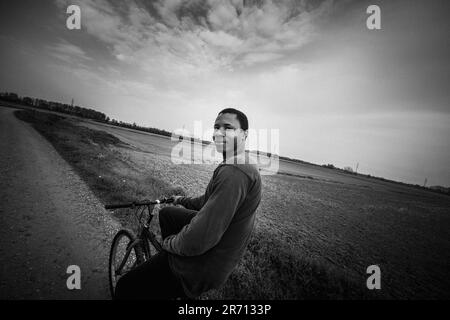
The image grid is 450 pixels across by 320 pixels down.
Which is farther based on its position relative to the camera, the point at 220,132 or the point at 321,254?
the point at 321,254

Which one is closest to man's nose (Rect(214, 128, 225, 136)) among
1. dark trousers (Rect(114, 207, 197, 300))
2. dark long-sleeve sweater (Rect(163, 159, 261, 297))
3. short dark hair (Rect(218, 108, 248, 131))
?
short dark hair (Rect(218, 108, 248, 131))

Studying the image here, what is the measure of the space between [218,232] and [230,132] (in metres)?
0.99

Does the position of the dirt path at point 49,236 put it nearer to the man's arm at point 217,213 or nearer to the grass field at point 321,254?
the grass field at point 321,254

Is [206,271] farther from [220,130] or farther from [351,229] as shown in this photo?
[351,229]

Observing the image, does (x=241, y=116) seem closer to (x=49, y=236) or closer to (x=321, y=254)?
(x=49, y=236)

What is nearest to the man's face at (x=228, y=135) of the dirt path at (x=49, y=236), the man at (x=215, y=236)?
the man at (x=215, y=236)

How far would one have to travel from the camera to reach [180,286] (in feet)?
6.17

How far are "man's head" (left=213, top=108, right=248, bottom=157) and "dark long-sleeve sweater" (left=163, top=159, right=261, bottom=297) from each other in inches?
11.5

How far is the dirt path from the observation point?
2.95 metres

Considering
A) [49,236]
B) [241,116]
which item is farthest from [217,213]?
[49,236]

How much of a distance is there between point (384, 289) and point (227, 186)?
22.8 ft

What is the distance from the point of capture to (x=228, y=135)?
6.48 feet

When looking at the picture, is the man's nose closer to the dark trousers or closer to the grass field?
the dark trousers

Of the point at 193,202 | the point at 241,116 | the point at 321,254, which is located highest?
the point at 241,116
